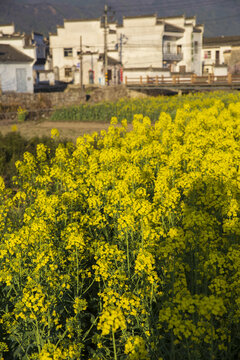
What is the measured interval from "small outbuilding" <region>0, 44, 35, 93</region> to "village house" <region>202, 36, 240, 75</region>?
3598 centimetres

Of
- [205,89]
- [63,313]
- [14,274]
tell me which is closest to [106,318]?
[63,313]

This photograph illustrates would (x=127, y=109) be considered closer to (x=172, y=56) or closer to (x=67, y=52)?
(x=172, y=56)

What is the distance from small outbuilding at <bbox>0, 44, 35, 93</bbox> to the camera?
44559mm

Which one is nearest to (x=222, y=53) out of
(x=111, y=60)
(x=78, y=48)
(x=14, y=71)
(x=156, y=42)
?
(x=156, y=42)

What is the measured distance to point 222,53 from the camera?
73375mm

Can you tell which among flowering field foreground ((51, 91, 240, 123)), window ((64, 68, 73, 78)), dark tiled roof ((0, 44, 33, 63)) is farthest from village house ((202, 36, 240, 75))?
flowering field foreground ((51, 91, 240, 123))

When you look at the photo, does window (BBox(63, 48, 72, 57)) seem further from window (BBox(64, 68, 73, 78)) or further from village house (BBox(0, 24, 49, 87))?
village house (BBox(0, 24, 49, 87))

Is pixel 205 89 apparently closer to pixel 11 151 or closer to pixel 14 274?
pixel 11 151

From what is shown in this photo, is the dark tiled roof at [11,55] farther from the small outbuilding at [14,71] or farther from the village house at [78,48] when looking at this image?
the village house at [78,48]

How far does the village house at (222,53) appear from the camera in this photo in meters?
70.0

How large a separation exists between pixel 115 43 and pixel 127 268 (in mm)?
59761

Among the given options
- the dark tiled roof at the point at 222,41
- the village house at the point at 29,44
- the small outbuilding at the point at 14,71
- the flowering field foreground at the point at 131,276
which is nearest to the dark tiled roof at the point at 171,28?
the dark tiled roof at the point at 222,41

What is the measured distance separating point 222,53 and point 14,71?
43165mm

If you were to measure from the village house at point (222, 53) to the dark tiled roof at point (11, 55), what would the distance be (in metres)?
35.8
